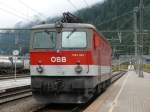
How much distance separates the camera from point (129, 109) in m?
15.4

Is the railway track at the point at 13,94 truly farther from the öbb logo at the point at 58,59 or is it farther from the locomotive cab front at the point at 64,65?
the öbb logo at the point at 58,59

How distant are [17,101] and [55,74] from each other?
3978mm

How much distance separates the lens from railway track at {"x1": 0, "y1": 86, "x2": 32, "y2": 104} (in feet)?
68.1

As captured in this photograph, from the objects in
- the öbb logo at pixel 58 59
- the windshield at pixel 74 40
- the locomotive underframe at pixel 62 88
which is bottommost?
the locomotive underframe at pixel 62 88

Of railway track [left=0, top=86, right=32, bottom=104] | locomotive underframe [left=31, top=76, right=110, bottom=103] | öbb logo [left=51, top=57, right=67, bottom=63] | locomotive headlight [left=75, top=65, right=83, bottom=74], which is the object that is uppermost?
öbb logo [left=51, top=57, right=67, bottom=63]

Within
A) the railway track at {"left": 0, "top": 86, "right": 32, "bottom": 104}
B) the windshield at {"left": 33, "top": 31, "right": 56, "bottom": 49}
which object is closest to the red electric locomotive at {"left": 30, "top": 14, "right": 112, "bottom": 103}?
the windshield at {"left": 33, "top": 31, "right": 56, "bottom": 49}

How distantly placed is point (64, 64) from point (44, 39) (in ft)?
4.55

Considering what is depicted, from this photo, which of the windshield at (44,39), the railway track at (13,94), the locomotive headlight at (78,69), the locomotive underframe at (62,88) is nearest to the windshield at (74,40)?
the windshield at (44,39)

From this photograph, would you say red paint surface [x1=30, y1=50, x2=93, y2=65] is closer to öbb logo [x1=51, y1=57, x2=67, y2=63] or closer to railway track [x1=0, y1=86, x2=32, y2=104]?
öbb logo [x1=51, y1=57, x2=67, y2=63]

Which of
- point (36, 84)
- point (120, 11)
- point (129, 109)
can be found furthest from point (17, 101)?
point (120, 11)

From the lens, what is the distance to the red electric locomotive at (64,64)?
16.7 meters

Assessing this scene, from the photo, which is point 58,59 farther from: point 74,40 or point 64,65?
point 74,40

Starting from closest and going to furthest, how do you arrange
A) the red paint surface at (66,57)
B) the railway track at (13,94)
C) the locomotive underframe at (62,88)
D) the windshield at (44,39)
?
the locomotive underframe at (62,88) < the red paint surface at (66,57) < the windshield at (44,39) < the railway track at (13,94)

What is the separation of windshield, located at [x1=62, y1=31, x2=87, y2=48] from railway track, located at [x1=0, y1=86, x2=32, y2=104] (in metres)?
3.98
